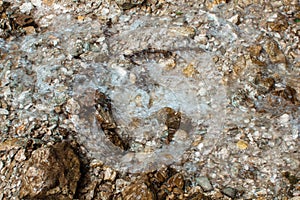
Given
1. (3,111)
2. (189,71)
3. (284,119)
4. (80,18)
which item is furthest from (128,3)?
(284,119)

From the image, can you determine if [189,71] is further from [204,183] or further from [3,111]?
[3,111]

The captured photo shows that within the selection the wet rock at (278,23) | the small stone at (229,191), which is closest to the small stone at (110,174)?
the small stone at (229,191)

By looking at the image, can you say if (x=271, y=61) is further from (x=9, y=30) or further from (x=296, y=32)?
(x=9, y=30)

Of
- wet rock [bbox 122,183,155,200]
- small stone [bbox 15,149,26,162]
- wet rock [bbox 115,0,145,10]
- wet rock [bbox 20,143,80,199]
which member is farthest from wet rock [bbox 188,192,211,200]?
wet rock [bbox 115,0,145,10]

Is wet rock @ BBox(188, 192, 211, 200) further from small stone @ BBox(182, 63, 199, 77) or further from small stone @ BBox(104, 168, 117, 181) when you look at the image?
small stone @ BBox(182, 63, 199, 77)

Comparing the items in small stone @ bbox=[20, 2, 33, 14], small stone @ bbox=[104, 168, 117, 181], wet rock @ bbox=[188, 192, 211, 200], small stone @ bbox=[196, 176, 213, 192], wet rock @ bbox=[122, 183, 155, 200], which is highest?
small stone @ bbox=[20, 2, 33, 14]

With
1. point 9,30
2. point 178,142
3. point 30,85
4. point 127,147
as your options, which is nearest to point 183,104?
point 178,142
